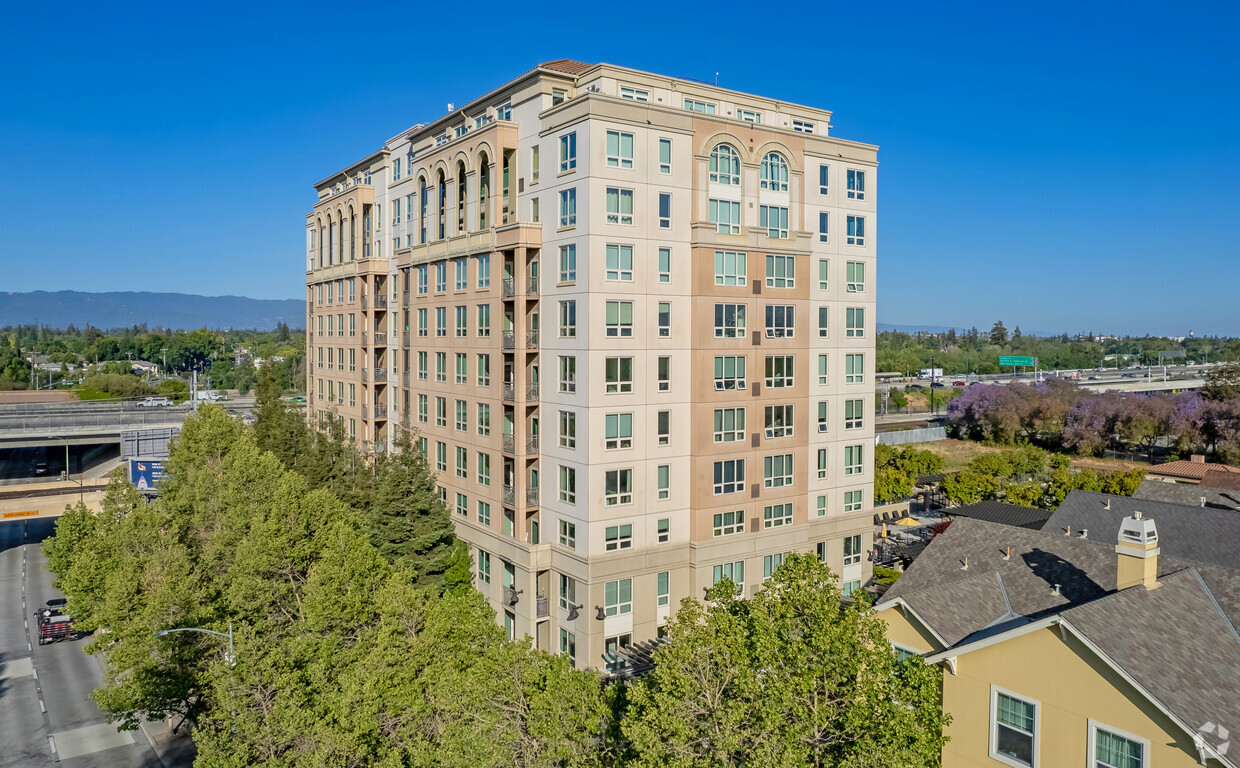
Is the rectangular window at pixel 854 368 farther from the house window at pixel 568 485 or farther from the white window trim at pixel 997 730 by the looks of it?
the white window trim at pixel 997 730

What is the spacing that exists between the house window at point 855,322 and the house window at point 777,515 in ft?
33.1

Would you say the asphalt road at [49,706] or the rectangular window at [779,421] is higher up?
the rectangular window at [779,421]

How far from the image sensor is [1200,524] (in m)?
30.1

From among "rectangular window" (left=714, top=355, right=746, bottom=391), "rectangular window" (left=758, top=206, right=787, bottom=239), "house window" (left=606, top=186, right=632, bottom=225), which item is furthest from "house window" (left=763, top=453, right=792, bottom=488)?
"house window" (left=606, top=186, right=632, bottom=225)

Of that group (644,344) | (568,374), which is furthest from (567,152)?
(568,374)

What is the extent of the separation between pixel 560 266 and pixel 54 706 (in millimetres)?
32167

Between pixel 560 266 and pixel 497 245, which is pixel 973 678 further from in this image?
pixel 497 245

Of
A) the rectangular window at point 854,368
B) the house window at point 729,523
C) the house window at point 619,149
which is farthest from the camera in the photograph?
the rectangular window at point 854,368

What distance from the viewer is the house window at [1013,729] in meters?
17.3

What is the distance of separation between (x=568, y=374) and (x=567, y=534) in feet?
24.5

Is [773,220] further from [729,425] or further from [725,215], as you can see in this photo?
[729,425]

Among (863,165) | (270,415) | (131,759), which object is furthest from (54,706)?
(863,165)

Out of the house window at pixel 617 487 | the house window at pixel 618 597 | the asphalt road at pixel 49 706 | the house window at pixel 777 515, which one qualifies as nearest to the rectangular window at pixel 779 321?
the house window at pixel 777 515

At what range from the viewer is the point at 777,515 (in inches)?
1588
